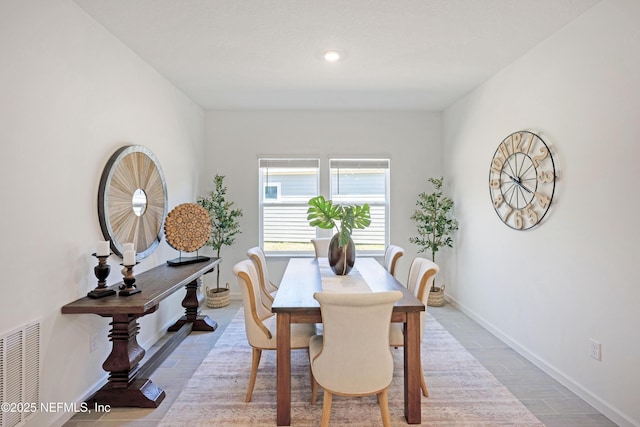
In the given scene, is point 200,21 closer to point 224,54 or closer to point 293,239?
point 224,54

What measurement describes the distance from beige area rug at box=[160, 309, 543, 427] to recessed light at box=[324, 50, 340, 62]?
2734mm

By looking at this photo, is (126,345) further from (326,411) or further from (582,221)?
(582,221)

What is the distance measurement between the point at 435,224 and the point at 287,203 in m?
2.15

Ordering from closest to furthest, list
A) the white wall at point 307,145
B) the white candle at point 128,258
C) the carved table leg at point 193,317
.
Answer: the white candle at point 128,258 < the carved table leg at point 193,317 < the white wall at point 307,145

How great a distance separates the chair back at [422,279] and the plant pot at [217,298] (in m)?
2.76

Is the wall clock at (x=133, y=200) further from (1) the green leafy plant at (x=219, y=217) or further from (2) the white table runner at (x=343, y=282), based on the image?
(2) the white table runner at (x=343, y=282)

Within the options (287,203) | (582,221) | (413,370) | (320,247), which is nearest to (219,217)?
(287,203)

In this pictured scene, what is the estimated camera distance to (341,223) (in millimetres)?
2744

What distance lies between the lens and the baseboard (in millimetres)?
2057

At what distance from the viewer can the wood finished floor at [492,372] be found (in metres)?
2.12

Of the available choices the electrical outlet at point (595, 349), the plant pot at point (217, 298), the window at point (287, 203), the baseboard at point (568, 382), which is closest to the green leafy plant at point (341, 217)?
the electrical outlet at point (595, 349)

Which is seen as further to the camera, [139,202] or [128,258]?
[139,202]

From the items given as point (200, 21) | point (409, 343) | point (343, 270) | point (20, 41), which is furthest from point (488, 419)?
point (20, 41)

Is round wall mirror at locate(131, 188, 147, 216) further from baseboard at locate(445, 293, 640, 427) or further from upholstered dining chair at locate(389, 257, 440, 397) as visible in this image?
baseboard at locate(445, 293, 640, 427)
